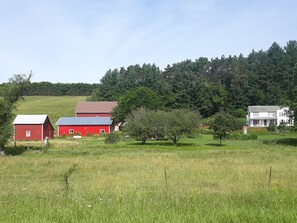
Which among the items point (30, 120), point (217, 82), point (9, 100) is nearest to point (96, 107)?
point (30, 120)

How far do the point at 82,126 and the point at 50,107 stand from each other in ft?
166

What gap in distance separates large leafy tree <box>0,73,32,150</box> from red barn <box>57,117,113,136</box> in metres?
35.7

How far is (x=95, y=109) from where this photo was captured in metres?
103

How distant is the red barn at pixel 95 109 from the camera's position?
334ft

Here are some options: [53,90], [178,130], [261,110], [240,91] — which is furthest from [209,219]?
[53,90]

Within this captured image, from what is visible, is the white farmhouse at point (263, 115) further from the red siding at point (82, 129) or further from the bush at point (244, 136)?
the red siding at point (82, 129)

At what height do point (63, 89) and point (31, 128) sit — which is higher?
point (63, 89)

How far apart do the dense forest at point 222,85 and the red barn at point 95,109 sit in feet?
45.6

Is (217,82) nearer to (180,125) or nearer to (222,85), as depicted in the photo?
(222,85)

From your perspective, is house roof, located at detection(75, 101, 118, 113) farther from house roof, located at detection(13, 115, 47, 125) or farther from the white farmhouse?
the white farmhouse

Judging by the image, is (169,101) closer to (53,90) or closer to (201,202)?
(53,90)

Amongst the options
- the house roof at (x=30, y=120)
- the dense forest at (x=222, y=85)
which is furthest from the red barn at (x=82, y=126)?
the dense forest at (x=222, y=85)

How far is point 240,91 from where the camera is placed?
110125mm

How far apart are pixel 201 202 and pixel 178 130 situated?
44.9m
